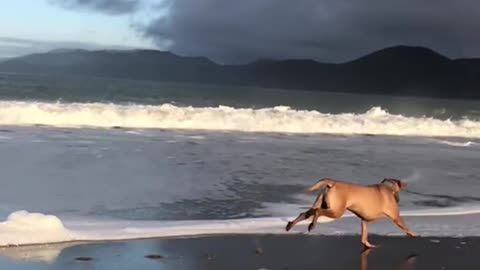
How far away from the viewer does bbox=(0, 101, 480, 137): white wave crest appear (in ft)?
81.3

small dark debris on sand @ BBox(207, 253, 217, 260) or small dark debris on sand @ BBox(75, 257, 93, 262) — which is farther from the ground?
small dark debris on sand @ BBox(75, 257, 93, 262)

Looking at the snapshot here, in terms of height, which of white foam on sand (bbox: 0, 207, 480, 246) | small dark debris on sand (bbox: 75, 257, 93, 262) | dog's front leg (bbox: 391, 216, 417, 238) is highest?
dog's front leg (bbox: 391, 216, 417, 238)

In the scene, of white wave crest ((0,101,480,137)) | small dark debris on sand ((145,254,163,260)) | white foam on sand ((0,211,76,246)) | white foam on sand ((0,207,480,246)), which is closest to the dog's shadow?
white foam on sand ((0,207,480,246))

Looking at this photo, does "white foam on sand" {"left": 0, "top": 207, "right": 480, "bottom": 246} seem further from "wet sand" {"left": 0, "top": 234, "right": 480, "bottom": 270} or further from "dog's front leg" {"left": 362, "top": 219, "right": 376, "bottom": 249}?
"dog's front leg" {"left": 362, "top": 219, "right": 376, "bottom": 249}

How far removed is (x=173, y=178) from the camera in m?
12.0

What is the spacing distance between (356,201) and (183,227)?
192 cm

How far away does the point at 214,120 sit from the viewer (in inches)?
1069

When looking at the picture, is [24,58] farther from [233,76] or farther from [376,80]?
[376,80]

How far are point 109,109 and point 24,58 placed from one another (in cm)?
11224

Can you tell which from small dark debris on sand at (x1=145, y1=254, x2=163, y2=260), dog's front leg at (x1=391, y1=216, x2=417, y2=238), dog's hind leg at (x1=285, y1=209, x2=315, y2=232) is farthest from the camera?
dog's front leg at (x1=391, y1=216, x2=417, y2=238)

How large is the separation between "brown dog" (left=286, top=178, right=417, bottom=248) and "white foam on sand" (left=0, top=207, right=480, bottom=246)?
2.22ft

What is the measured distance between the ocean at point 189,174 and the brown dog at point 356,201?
2.46 feet

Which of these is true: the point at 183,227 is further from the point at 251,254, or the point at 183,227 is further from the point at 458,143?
the point at 458,143

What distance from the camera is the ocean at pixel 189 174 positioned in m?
8.19
